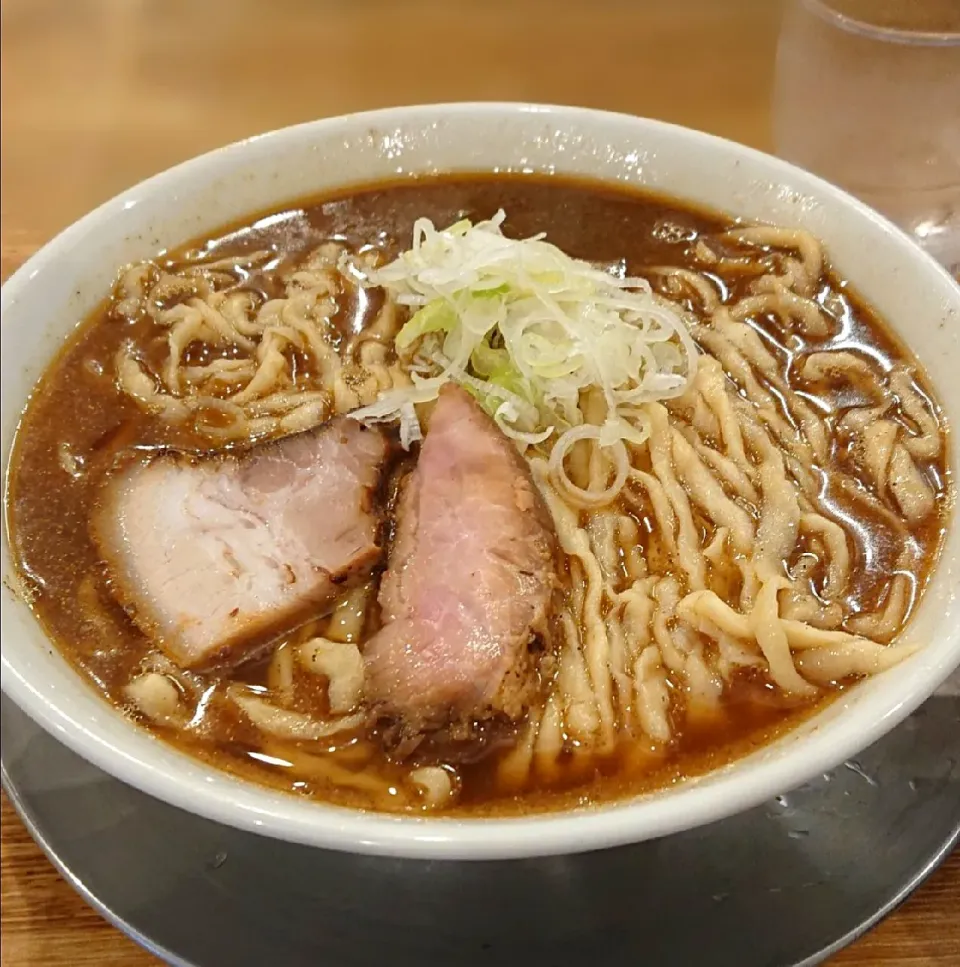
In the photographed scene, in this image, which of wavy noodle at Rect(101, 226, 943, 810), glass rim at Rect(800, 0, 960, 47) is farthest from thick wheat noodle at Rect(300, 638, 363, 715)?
glass rim at Rect(800, 0, 960, 47)

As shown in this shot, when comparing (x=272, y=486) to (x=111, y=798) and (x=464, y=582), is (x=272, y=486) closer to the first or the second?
(x=464, y=582)

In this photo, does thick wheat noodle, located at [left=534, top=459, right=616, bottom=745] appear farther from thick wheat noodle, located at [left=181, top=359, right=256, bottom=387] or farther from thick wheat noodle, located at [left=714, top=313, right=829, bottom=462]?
thick wheat noodle, located at [left=181, top=359, right=256, bottom=387]

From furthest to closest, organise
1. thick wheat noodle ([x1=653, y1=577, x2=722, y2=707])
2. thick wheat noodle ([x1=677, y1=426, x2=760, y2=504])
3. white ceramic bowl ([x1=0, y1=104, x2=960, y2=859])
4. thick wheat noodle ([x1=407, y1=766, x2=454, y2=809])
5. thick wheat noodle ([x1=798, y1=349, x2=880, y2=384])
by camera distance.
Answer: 1. thick wheat noodle ([x1=798, y1=349, x2=880, y2=384])
2. thick wheat noodle ([x1=677, y1=426, x2=760, y2=504])
3. thick wheat noodle ([x1=653, y1=577, x2=722, y2=707])
4. thick wheat noodle ([x1=407, y1=766, x2=454, y2=809])
5. white ceramic bowl ([x1=0, y1=104, x2=960, y2=859])

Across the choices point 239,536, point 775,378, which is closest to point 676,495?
point 775,378

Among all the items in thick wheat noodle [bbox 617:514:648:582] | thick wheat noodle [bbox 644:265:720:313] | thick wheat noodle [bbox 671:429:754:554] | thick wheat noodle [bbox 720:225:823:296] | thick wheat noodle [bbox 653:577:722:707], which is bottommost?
thick wheat noodle [bbox 653:577:722:707]

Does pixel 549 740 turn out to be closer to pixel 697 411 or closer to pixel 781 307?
pixel 697 411

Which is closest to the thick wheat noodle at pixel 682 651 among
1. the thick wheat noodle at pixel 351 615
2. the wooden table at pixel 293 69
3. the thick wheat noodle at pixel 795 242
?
the thick wheat noodle at pixel 351 615
